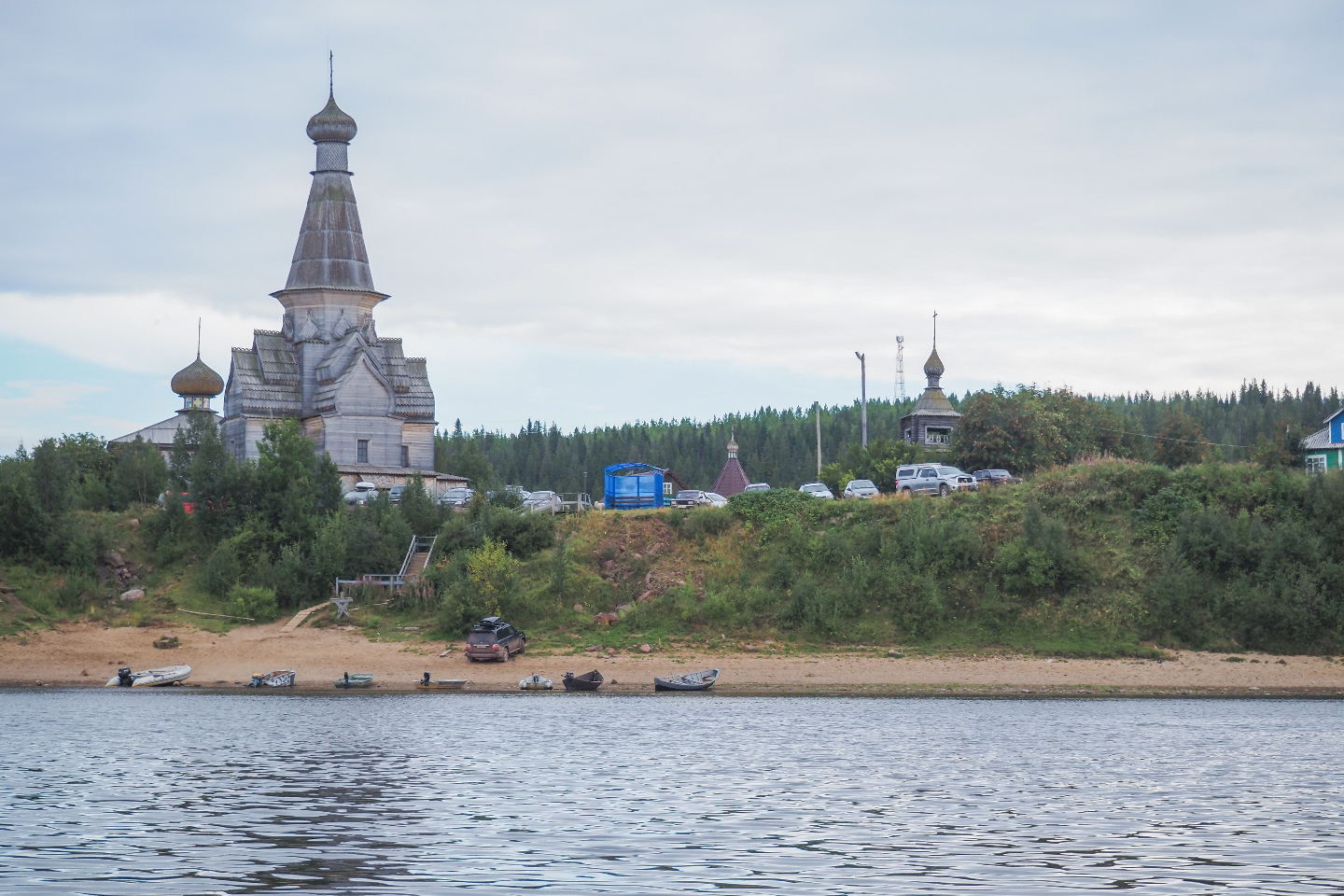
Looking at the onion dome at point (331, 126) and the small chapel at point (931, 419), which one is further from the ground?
the onion dome at point (331, 126)

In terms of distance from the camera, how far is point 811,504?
67.2 metres

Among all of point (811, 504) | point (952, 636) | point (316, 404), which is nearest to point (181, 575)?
point (316, 404)

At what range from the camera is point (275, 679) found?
5375cm

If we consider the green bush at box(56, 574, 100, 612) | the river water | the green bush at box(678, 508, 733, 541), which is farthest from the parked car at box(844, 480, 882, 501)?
the green bush at box(56, 574, 100, 612)

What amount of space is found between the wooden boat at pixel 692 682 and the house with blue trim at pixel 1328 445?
54.7m

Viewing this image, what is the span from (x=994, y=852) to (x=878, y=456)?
63.6 meters

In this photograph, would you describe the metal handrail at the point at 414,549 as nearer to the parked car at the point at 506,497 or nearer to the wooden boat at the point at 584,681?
the parked car at the point at 506,497

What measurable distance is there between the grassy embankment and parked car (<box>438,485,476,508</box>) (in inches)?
398

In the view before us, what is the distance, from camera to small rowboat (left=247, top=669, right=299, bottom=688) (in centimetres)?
5369

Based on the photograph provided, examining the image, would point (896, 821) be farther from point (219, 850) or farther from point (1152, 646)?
point (1152, 646)

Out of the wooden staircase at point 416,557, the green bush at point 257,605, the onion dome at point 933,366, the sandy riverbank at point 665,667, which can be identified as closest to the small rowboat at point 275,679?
the sandy riverbank at point 665,667

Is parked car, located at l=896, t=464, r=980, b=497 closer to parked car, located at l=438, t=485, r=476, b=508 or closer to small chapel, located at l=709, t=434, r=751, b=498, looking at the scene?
small chapel, located at l=709, t=434, r=751, b=498

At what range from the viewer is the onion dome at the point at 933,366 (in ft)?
321

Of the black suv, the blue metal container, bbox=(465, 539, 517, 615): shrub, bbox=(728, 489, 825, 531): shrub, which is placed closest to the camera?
the black suv
